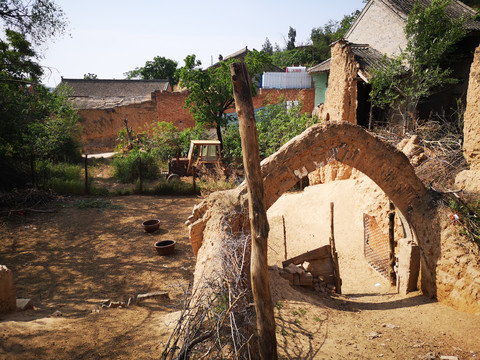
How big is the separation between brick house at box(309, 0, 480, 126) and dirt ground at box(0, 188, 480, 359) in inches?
143

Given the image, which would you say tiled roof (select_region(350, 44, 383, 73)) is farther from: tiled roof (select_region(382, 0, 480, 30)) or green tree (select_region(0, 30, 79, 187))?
green tree (select_region(0, 30, 79, 187))

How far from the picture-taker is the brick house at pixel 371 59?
12.1m

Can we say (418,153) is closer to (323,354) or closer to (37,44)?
(323,354)

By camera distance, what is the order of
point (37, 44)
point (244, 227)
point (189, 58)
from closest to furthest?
point (244, 227)
point (37, 44)
point (189, 58)

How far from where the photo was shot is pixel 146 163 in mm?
15812

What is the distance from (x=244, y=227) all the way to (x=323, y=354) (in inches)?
91.3

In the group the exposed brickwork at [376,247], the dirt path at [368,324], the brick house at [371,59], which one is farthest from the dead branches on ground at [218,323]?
the brick house at [371,59]

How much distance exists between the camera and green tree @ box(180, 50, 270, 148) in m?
15.6

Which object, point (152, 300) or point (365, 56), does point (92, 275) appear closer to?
point (152, 300)

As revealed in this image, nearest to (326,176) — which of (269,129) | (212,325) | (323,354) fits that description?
(269,129)

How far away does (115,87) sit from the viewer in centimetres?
3092

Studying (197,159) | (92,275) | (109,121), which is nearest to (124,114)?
(109,121)

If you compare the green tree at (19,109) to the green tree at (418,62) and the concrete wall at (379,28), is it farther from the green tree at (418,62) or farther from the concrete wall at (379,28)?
the concrete wall at (379,28)

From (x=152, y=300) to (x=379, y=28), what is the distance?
1581 centimetres
